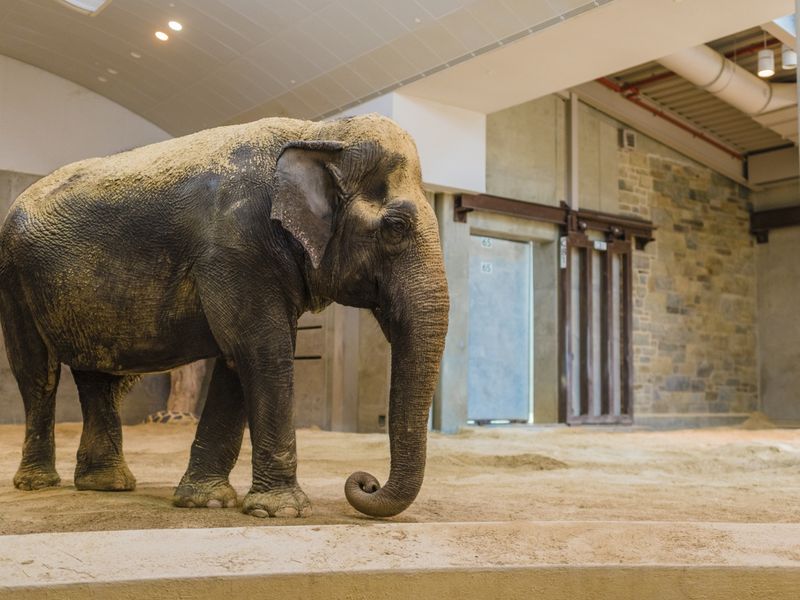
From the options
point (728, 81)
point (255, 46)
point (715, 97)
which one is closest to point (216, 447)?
point (255, 46)

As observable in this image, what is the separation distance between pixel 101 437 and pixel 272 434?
4.71 ft

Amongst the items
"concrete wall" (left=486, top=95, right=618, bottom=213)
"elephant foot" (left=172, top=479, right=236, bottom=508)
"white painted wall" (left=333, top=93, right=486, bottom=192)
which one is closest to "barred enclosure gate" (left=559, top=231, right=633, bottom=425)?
"concrete wall" (left=486, top=95, right=618, bottom=213)

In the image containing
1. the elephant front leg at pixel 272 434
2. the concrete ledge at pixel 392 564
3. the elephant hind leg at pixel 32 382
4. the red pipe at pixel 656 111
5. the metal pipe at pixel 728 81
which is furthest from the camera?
the red pipe at pixel 656 111

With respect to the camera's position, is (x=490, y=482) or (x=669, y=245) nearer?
(x=490, y=482)

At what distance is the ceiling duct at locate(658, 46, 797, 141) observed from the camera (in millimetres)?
12516

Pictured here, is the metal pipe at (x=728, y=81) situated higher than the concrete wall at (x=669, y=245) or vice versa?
the metal pipe at (x=728, y=81)

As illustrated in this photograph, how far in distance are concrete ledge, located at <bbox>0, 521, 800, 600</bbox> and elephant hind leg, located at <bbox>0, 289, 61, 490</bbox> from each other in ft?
6.15

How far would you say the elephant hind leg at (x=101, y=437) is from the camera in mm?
4582

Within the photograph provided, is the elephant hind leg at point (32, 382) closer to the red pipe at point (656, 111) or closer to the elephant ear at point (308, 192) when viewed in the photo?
the elephant ear at point (308, 192)

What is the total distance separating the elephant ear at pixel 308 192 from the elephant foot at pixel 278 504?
975mm

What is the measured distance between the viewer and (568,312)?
14031 mm

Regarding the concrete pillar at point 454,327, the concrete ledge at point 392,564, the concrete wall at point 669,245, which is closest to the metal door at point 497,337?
the concrete wall at point 669,245

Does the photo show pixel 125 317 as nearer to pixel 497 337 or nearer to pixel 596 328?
pixel 497 337

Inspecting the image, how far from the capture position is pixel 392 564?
2.68m
